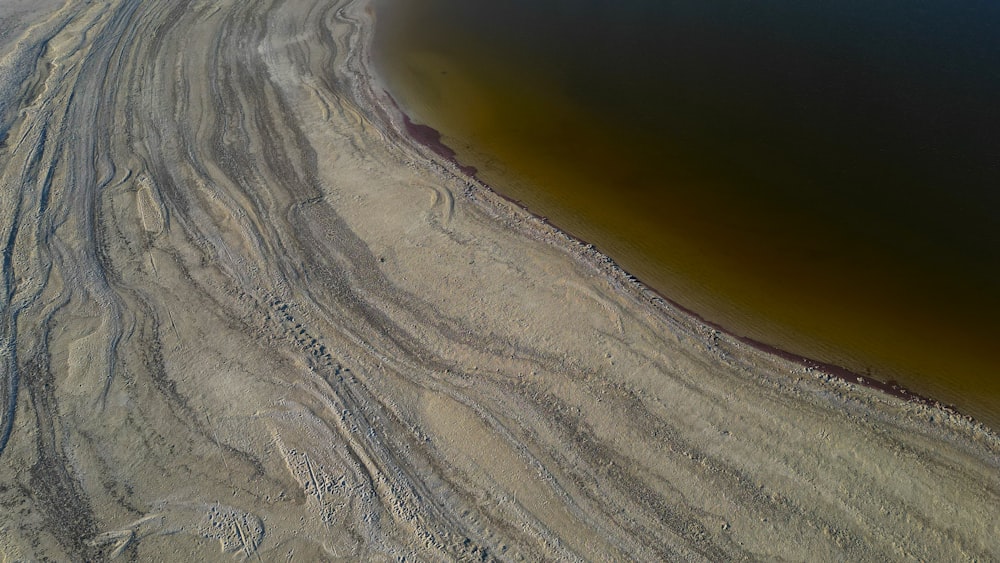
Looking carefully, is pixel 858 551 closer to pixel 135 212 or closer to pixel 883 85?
pixel 883 85

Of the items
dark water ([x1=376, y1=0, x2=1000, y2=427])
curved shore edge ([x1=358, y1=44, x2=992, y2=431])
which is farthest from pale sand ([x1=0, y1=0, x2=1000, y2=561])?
dark water ([x1=376, y1=0, x2=1000, y2=427])

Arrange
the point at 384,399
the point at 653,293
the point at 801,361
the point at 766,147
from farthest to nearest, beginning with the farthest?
the point at 766,147
the point at 653,293
the point at 801,361
the point at 384,399

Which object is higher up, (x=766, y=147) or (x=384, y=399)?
(x=766, y=147)

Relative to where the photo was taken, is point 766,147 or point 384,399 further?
point 766,147

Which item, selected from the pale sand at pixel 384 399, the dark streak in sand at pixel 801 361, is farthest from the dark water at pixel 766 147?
the pale sand at pixel 384 399

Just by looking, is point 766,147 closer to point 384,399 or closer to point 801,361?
point 801,361

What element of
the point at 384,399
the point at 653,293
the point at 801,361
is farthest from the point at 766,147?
the point at 384,399

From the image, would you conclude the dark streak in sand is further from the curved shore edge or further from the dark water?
the dark water

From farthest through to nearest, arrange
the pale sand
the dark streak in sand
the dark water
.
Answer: the dark water
the dark streak in sand
the pale sand
